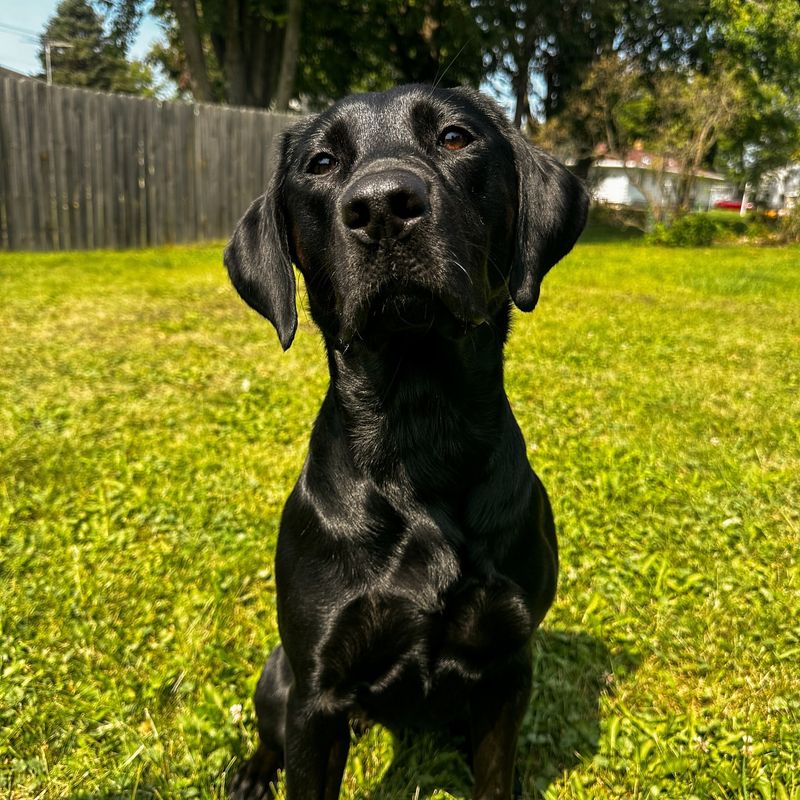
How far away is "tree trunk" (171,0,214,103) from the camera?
1669cm

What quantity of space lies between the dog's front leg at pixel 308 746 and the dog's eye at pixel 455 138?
1.52m

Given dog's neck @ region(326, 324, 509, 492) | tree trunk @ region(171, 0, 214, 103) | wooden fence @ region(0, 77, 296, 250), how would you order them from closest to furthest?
dog's neck @ region(326, 324, 509, 492) → wooden fence @ region(0, 77, 296, 250) → tree trunk @ region(171, 0, 214, 103)

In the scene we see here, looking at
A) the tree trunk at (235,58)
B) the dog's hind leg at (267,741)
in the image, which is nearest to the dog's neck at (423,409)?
the dog's hind leg at (267,741)

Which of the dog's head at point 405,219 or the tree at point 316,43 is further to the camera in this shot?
the tree at point 316,43

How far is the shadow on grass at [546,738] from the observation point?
2.32 metres

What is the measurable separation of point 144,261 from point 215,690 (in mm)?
10235

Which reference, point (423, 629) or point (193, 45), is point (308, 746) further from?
point (193, 45)

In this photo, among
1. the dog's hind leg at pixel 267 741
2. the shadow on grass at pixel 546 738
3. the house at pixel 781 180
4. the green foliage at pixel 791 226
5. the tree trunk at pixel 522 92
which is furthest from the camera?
the house at pixel 781 180

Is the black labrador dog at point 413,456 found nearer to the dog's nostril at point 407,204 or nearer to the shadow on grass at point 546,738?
the dog's nostril at point 407,204

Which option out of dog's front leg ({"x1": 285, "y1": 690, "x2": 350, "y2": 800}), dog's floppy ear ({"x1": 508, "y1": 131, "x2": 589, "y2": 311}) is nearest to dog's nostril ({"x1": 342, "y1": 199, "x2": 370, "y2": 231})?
dog's floppy ear ({"x1": 508, "y1": 131, "x2": 589, "y2": 311})

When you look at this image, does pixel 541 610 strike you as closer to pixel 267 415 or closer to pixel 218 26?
pixel 267 415

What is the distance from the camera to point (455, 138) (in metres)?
1.96

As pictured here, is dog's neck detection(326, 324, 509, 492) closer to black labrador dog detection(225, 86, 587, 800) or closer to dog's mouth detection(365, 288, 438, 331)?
black labrador dog detection(225, 86, 587, 800)

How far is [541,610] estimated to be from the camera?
6.72 ft
